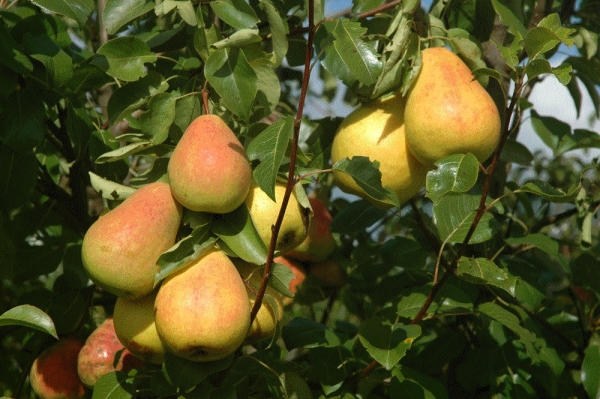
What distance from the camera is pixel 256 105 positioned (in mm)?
1188

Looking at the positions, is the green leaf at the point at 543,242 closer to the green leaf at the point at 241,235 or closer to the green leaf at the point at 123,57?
the green leaf at the point at 241,235

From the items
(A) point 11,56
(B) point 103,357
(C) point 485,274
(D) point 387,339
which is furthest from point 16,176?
(C) point 485,274

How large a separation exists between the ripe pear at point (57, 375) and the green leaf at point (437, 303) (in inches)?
25.0

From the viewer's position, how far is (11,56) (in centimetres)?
118

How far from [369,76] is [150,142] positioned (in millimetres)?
343

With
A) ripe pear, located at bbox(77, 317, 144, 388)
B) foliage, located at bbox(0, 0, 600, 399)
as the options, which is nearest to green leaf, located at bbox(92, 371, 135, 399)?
foliage, located at bbox(0, 0, 600, 399)

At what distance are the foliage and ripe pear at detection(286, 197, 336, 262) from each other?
0.06 m

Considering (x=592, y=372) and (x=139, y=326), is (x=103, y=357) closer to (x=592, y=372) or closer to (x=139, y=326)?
(x=139, y=326)

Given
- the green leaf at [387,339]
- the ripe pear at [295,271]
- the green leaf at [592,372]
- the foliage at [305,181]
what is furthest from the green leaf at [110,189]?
the green leaf at [592,372]

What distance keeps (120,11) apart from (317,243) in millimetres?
787

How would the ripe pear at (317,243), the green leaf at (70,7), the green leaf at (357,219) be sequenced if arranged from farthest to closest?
the ripe pear at (317,243) → the green leaf at (357,219) → the green leaf at (70,7)

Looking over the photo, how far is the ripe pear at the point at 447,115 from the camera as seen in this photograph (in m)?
1.13

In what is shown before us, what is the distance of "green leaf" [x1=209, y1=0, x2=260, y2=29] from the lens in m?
1.09

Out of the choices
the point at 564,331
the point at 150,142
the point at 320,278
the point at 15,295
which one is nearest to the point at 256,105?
the point at 150,142
